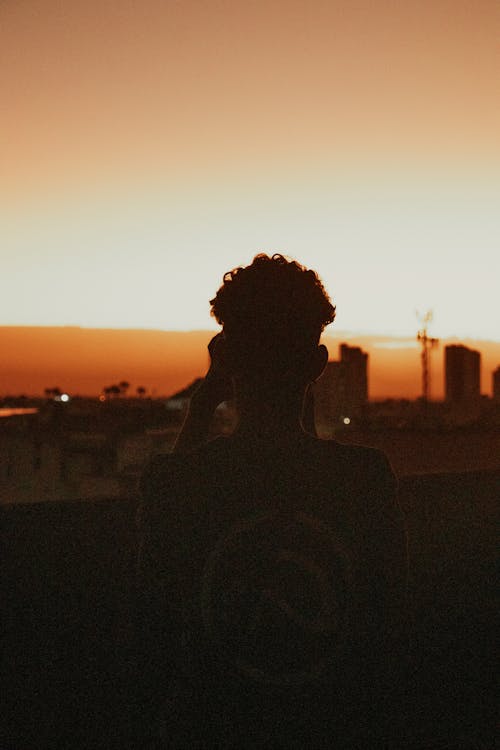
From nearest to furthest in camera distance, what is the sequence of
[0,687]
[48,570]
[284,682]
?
[284,682]
[0,687]
[48,570]

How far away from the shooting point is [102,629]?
162 cm

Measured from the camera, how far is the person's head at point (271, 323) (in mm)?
1151

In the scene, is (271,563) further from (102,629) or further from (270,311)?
(102,629)

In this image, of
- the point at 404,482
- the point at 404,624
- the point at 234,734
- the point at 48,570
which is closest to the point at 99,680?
the point at 48,570

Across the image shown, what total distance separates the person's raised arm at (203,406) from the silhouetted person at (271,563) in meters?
0.15

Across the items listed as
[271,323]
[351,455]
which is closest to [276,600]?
[351,455]

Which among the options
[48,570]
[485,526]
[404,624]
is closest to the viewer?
[404,624]

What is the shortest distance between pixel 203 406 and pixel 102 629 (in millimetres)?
565

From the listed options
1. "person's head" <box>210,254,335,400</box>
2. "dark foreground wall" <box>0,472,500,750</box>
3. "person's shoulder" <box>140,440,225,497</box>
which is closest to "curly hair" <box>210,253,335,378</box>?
"person's head" <box>210,254,335,400</box>

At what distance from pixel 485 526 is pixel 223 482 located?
1323 millimetres

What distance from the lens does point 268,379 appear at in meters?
1.16

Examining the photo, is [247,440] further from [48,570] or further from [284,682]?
[48,570]

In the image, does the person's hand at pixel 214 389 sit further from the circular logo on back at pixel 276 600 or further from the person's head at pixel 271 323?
the circular logo on back at pixel 276 600

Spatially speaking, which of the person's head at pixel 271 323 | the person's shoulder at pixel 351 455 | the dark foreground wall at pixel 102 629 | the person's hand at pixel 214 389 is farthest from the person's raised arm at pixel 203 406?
the dark foreground wall at pixel 102 629
